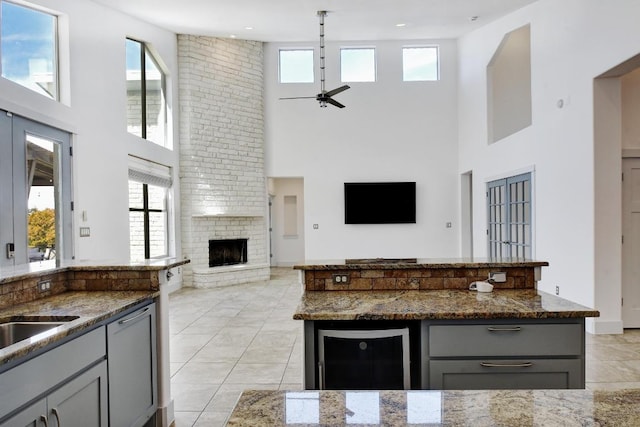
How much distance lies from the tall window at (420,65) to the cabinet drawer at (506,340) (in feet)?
24.5

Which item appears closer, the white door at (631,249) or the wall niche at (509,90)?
the white door at (631,249)

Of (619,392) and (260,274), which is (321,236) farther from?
(619,392)

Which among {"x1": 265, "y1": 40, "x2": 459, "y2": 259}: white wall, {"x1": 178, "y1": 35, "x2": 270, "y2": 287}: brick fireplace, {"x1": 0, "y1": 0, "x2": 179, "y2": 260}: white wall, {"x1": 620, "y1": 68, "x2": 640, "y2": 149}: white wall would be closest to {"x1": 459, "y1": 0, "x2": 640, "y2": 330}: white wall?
{"x1": 620, "y1": 68, "x2": 640, "y2": 149}: white wall

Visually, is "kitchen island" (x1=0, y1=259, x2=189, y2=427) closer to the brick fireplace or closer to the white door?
the white door

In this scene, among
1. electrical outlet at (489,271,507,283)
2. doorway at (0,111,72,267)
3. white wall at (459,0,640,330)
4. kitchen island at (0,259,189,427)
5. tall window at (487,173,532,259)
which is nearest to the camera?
kitchen island at (0,259,189,427)

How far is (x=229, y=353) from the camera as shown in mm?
4031

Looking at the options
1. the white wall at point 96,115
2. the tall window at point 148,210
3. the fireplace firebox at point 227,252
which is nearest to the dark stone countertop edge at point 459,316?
the white wall at point 96,115

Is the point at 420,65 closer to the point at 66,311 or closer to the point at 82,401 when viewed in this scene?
the point at 66,311

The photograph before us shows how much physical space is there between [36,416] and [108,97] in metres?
4.88

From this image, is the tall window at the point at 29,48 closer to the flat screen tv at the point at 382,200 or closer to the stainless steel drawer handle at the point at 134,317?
the stainless steel drawer handle at the point at 134,317

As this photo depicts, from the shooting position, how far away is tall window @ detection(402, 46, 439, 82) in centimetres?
859

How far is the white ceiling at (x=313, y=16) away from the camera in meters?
6.19

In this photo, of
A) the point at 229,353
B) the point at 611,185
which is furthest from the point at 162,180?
the point at 611,185

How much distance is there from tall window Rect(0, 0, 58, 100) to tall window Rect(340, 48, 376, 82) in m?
5.21
